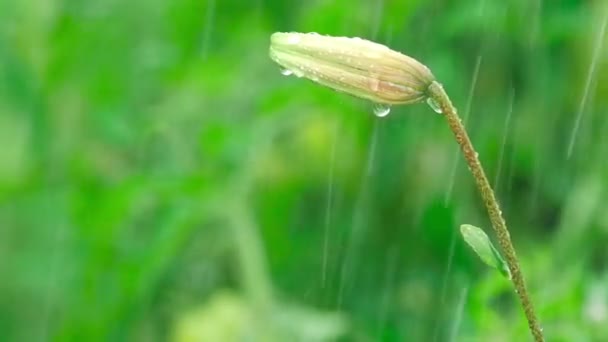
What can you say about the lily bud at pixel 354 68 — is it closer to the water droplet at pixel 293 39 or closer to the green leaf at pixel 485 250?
the water droplet at pixel 293 39

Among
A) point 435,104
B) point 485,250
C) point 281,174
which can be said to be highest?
point 435,104

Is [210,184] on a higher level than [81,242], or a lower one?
higher

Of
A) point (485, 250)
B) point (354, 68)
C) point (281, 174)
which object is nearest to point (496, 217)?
point (485, 250)

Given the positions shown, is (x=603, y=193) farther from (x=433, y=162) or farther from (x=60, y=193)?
(x=60, y=193)

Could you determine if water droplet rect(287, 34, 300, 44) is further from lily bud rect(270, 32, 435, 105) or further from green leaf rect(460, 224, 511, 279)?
green leaf rect(460, 224, 511, 279)

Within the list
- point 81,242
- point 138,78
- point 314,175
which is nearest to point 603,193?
point 314,175

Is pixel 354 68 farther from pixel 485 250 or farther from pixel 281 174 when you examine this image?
pixel 281 174
